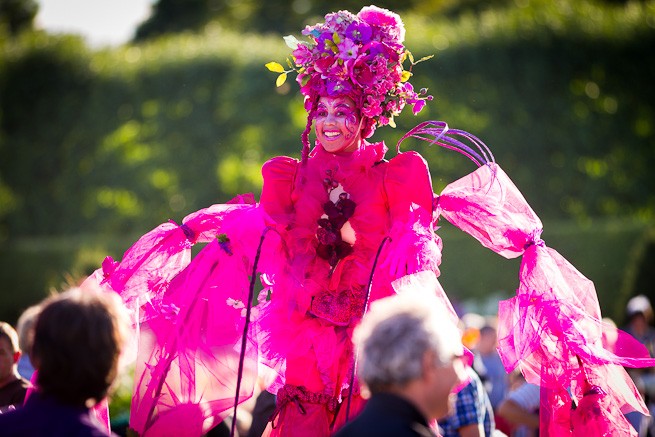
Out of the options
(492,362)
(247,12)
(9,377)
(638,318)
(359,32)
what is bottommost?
(638,318)

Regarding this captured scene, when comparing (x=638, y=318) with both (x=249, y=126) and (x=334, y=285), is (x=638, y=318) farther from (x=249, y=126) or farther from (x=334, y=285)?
(x=249, y=126)

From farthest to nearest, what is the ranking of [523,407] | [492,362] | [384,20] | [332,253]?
[492,362], [523,407], [384,20], [332,253]

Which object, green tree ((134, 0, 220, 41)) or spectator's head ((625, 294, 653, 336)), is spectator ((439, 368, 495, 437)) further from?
green tree ((134, 0, 220, 41))

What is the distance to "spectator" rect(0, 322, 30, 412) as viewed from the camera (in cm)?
549

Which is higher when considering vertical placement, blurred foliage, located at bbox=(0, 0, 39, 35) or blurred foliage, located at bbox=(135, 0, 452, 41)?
blurred foliage, located at bbox=(0, 0, 39, 35)

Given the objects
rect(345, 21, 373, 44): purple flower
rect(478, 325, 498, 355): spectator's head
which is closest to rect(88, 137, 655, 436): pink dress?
rect(345, 21, 373, 44): purple flower

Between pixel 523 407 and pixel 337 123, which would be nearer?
pixel 337 123

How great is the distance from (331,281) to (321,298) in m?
0.10

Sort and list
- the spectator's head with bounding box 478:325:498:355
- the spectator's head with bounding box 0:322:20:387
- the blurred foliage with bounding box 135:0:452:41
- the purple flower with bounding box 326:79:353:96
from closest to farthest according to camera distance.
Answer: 1. the purple flower with bounding box 326:79:353:96
2. the spectator's head with bounding box 0:322:20:387
3. the spectator's head with bounding box 478:325:498:355
4. the blurred foliage with bounding box 135:0:452:41

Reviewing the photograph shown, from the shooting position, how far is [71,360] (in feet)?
10.7

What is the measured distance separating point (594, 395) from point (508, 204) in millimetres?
1025

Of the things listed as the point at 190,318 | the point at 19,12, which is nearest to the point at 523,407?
the point at 190,318

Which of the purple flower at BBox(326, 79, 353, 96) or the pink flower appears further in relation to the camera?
the pink flower

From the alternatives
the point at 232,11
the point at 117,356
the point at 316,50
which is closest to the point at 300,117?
the point at 316,50
